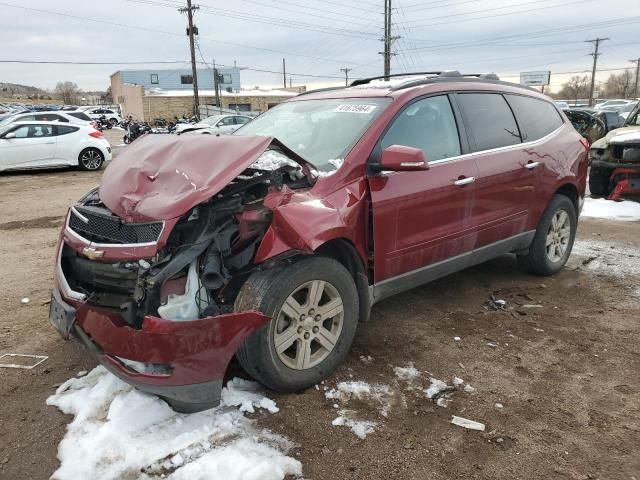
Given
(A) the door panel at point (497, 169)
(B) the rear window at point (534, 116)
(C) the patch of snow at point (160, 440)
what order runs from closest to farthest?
(C) the patch of snow at point (160, 440)
(A) the door panel at point (497, 169)
(B) the rear window at point (534, 116)

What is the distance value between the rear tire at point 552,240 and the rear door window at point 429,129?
155 centimetres

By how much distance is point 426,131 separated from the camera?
383cm

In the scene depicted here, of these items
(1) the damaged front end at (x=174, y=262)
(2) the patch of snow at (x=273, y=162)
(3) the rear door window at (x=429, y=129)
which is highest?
(3) the rear door window at (x=429, y=129)

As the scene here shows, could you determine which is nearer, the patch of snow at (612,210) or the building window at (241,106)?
the patch of snow at (612,210)

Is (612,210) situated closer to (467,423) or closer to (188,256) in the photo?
(467,423)

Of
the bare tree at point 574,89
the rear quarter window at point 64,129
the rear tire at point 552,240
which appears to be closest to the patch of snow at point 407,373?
the rear tire at point 552,240

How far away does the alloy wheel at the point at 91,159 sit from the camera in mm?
14729

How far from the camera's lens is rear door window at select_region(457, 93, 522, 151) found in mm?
4160

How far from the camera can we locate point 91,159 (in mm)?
14852

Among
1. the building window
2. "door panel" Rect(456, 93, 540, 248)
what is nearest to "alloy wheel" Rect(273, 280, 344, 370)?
"door panel" Rect(456, 93, 540, 248)

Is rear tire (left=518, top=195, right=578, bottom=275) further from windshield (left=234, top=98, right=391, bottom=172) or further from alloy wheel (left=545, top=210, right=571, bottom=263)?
windshield (left=234, top=98, right=391, bottom=172)

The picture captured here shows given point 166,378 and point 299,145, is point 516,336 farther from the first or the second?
point 166,378

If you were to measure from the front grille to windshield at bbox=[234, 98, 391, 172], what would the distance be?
1.14 meters

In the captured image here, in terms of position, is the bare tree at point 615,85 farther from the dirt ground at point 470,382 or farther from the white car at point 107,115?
the dirt ground at point 470,382
